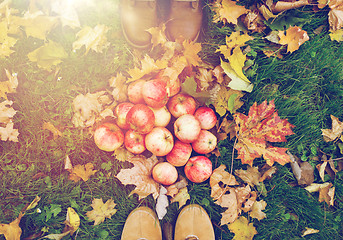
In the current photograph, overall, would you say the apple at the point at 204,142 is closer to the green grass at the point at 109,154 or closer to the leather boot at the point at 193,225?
A: the green grass at the point at 109,154

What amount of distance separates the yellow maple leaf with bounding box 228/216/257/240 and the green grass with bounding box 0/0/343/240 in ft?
0.36

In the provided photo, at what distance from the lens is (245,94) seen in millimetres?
2154

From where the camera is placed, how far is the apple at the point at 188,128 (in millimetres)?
1759

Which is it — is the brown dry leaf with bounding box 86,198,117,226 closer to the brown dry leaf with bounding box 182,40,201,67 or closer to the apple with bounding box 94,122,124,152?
the apple with bounding box 94,122,124,152

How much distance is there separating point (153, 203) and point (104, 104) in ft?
3.32

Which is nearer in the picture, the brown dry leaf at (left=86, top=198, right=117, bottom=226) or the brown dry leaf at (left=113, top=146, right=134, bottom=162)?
the brown dry leaf at (left=113, top=146, right=134, bottom=162)

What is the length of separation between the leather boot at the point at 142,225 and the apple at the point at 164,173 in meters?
0.41

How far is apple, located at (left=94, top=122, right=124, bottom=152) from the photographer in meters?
1.77

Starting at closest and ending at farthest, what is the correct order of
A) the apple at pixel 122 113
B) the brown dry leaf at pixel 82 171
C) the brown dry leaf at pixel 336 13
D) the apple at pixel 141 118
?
the apple at pixel 141 118 → the apple at pixel 122 113 → the brown dry leaf at pixel 82 171 → the brown dry leaf at pixel 336 13

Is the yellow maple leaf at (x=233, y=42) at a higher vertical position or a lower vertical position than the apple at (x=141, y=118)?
higher

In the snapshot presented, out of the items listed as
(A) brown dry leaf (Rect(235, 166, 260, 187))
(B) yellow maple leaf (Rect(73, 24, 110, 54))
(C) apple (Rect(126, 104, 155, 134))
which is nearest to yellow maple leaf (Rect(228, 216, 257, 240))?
(A) brown dry leaf (Rect(235, 166, 260, 187))

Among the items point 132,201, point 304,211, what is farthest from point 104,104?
point 304,211

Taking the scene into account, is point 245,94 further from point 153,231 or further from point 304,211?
point 153,231

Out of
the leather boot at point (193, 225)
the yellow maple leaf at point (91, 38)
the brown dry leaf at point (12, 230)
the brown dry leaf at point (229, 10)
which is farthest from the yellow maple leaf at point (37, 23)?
the leather boot at point (193, 225)
